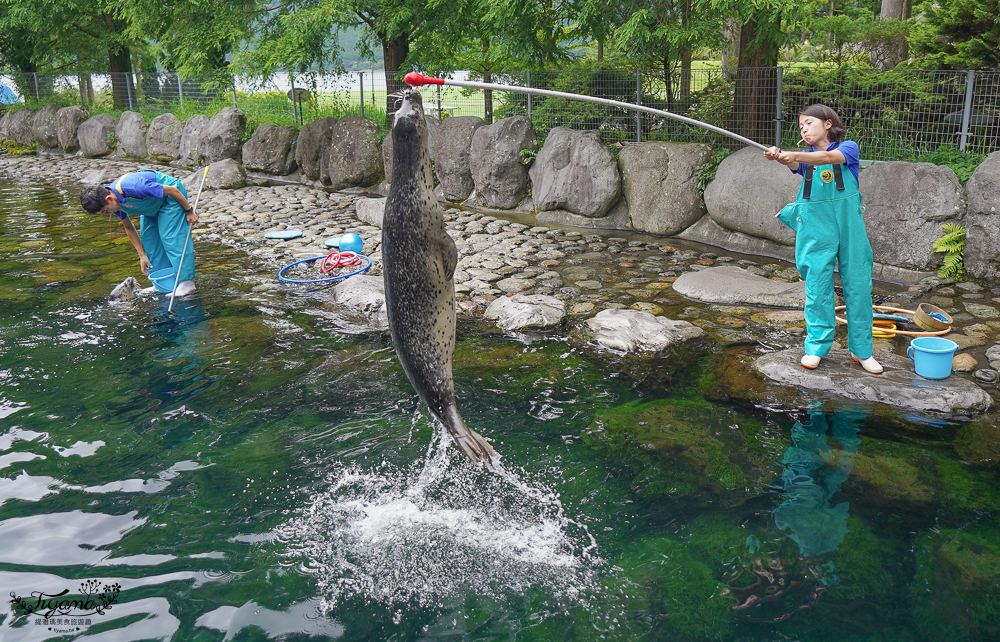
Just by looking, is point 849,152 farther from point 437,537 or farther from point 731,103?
point 731,103

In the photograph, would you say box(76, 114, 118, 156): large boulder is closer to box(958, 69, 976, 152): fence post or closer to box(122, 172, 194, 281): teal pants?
box(122, 172, 194, 281): teal pants

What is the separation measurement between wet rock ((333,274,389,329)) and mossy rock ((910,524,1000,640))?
497cm

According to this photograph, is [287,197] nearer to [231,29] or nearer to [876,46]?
[231,29]

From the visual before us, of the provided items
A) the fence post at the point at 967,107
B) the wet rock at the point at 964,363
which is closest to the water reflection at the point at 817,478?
the wet rock at the point at 964,363

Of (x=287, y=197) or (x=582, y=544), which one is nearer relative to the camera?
(x=582, y=544)

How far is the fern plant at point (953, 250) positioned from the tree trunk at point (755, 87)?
3.11 metres

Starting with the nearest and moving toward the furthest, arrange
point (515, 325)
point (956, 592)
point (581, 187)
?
1. point (956, 592)
2. point (515, 325)
3. point (581, 187)

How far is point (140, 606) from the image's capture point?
→ 3711mm

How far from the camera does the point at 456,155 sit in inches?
507

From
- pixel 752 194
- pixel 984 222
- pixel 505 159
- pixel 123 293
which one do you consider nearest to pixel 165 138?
pixel 505 159

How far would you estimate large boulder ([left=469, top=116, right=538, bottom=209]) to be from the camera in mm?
12023

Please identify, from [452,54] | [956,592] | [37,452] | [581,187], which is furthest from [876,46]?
[37,452]

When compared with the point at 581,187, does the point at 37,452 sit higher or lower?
lower

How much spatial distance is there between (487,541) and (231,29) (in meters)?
12.7
